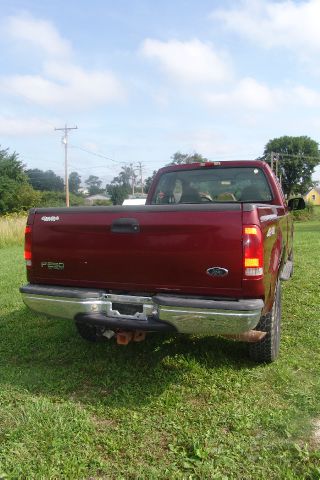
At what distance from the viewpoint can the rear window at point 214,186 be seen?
15.6 ft

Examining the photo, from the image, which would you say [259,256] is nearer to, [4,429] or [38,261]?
[38,261]

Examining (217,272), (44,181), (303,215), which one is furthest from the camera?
(44,181)

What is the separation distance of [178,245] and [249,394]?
51.2 inches

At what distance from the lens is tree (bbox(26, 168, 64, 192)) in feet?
315

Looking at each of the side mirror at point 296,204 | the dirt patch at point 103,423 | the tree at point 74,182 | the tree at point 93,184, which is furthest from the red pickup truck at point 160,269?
the tree at point 93,184

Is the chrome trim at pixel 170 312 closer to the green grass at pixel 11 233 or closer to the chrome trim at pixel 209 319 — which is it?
the chrome trim at pixel 209 319

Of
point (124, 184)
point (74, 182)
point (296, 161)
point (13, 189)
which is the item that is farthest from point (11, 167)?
point (74, 182)

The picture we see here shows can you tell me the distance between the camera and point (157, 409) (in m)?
2.98

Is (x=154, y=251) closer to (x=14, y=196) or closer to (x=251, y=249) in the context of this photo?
(x=251, y=249)

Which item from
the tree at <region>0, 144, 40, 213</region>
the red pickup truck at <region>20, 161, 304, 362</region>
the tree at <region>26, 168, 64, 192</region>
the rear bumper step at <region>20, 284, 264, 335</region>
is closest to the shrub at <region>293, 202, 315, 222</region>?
the tree at <region>0, 144, 40, 213</region>

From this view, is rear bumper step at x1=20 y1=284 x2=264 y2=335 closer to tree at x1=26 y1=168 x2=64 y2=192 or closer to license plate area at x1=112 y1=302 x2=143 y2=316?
license plate area at x1=112 y1=302 x2=143 y2=316

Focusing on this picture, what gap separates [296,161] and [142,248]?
71212 mm

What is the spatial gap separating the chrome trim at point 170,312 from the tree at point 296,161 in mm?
69398

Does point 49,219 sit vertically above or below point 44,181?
below
